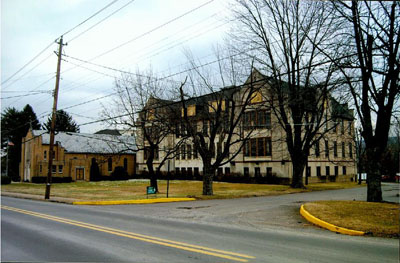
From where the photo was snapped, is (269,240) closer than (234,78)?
Yes

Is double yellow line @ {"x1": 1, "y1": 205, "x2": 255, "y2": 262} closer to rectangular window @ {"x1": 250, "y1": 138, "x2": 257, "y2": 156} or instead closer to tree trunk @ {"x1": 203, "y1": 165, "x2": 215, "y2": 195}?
tree trunk @ {"x1": 203, "y1": 165, "x2": 215, "y2": 195}

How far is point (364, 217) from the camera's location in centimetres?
1268

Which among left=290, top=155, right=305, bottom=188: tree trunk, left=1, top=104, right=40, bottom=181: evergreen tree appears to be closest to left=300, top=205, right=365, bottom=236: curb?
left=290, top=155, right=305, bottom=188: tree trunk

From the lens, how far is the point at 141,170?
66312mm

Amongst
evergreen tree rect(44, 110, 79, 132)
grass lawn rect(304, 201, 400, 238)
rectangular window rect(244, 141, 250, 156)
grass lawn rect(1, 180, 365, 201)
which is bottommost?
grass lawn rect(1, 180, 365, 201)

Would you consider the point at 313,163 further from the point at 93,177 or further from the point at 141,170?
the point at 93,177

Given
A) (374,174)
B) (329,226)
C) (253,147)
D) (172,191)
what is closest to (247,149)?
(253,147)

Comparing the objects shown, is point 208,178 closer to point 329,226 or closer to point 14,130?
point 329,226

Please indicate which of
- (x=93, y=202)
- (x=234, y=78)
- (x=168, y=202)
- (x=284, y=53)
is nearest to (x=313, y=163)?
(x=284, y=53)

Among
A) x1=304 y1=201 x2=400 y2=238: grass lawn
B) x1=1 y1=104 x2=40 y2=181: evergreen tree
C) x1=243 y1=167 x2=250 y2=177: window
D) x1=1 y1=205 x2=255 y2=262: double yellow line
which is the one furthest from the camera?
x1=1 y1=104 x2=40 y2=181: evergreen tree

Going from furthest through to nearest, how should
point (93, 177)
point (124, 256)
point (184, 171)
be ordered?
point (93, 177)
point (184, 171)
point (124, 256)

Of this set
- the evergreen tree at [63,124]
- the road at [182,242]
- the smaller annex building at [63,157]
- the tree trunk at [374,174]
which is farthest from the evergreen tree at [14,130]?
the tree trunk at [374,174]

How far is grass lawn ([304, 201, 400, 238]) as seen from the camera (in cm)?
1087

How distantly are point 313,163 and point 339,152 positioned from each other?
22.6ft
